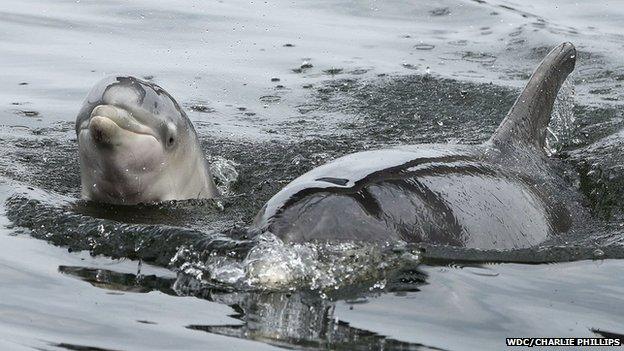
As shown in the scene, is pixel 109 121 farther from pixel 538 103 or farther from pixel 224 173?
pixel 538 103

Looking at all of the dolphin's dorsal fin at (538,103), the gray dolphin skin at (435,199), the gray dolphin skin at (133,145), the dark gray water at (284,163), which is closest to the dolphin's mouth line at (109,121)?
the gray dolphin skin at (133,145)

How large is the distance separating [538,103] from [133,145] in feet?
10.1

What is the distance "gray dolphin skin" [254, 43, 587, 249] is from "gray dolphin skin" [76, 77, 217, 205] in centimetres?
200

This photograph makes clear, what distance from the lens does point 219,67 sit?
16281 millimetres

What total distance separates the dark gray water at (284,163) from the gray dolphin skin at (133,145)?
19cm

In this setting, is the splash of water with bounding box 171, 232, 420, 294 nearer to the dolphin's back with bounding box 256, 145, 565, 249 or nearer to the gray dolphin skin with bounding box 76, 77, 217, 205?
the dolphin's back with bounding box 256, 145, 565, 249

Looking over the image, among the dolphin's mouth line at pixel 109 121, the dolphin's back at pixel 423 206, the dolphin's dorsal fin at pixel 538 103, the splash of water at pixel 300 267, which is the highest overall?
the dolphin's dorsal fin at pixel 538 103

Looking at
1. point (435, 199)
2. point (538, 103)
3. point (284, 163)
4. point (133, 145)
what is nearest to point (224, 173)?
point (284, 163)

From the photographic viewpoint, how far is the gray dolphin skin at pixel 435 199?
7.18 meters

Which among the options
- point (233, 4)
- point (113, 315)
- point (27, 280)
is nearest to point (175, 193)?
point (27, 280)

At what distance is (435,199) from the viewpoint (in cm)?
773

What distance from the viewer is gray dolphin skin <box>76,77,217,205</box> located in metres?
9.34

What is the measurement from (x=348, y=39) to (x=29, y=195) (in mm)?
9207

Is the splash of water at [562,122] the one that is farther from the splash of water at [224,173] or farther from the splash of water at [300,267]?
the splash of water at [300,267]
